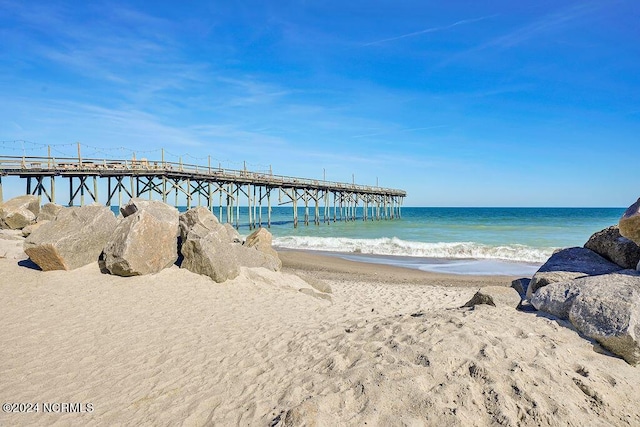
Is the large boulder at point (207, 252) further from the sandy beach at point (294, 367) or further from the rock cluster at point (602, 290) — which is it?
the rock cluster at point (602, 290)

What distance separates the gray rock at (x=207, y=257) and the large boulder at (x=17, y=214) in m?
14.0

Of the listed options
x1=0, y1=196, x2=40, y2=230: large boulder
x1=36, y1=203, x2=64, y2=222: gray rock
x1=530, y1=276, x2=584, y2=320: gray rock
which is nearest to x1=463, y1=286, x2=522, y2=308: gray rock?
x1=530, y1=276, x2=584, y2=320: gray rock

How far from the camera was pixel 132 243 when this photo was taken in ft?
29.0

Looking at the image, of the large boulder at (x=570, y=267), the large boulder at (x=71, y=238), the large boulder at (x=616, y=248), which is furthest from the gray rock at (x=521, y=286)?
the large boulder at (x=71, y=238)

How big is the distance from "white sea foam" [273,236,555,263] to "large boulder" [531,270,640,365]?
51.9 feet

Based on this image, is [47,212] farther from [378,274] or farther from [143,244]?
[378,274]

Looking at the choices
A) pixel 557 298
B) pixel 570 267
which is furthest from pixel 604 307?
pixel 570 267

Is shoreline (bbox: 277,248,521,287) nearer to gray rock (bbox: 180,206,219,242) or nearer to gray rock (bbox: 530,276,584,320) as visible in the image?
gray rock (bbox: 180,206,219,242)

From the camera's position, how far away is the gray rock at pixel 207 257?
Result: 946 centimetres

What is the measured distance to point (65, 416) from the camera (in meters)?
3.92

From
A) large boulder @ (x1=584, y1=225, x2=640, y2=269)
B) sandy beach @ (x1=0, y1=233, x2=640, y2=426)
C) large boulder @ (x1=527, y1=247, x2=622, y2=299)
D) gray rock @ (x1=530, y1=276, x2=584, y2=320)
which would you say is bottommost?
sandy beach @ (x1=0, y1=233, x2=640, y2=426)

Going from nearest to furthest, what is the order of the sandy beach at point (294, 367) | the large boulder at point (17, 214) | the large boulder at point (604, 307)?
the sandy beach at point (294, 367), the large boulder at point (604, 307), the large boulder at point (17, 214)

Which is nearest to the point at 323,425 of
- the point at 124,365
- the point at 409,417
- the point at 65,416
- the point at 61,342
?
the point at 409,417

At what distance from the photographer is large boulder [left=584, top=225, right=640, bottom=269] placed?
589cm
